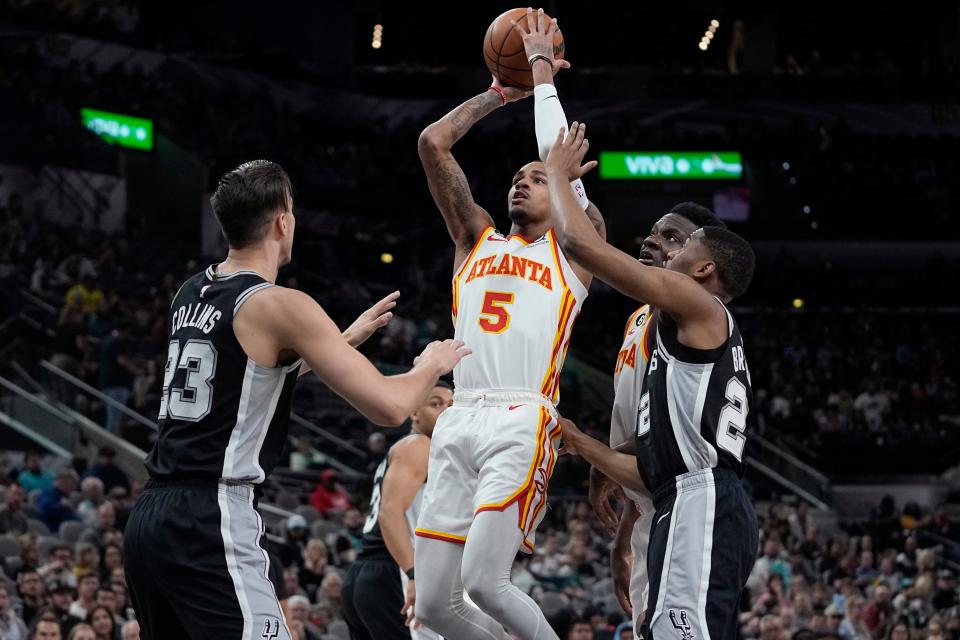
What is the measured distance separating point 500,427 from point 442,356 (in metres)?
1.40

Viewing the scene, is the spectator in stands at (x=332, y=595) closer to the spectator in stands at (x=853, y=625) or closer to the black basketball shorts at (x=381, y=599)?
the black basketball shorts at (x=381, y=599)

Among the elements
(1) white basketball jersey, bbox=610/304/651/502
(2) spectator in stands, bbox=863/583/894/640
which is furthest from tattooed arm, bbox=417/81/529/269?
(2) spectator in stands, bbox=863/583/894/640

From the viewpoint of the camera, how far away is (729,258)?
19.5 feet

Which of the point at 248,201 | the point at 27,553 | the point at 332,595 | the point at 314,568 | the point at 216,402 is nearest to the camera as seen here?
the point at 216,402

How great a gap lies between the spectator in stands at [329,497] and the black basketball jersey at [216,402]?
1214 centimetres

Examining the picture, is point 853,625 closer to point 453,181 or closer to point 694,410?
point 453,181

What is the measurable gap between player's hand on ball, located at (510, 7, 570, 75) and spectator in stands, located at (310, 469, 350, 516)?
36.2 ft

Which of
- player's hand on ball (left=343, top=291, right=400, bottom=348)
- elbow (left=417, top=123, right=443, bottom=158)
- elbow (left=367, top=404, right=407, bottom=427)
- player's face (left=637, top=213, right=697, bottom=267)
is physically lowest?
elbow (left=367, top=404, right=407, bottom=427)

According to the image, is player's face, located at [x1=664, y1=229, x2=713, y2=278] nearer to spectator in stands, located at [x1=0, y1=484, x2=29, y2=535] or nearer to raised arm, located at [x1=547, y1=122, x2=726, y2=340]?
raised arm, located at [x1=547, y1=122, x2=726, y2=340]

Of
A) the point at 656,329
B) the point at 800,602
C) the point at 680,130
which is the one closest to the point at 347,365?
the point at 656,329

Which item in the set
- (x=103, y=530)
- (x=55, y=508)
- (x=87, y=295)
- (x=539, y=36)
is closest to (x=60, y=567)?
(x=103, y=530)

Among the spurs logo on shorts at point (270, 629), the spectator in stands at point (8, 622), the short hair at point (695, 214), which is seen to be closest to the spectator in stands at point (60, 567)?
the spectator in stands at point (8, 622)

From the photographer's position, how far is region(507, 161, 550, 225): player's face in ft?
22.6

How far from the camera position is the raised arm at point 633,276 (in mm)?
5508
